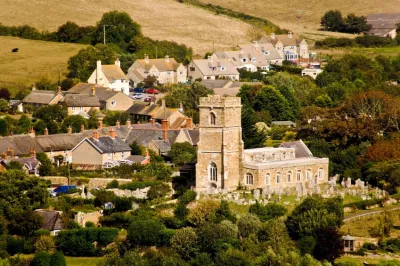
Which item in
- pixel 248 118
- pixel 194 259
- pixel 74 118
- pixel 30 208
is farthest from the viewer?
pixel 74 118

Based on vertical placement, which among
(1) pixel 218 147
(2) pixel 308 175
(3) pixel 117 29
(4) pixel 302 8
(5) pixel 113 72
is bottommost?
(2) pixel 308 175

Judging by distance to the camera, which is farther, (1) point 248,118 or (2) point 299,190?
(1) point 248,118

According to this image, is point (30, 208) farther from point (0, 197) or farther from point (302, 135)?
point (302, 135)

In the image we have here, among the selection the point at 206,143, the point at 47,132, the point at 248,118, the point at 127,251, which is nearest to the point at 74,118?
the point at 47,132

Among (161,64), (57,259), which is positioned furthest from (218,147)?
(161,64)

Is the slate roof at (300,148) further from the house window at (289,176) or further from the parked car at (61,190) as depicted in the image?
the parked car at (61,190)

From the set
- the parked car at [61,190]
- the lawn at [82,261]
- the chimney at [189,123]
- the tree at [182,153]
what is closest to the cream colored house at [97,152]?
the tree at [182,153]

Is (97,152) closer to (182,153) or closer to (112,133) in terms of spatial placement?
(112,133)
